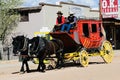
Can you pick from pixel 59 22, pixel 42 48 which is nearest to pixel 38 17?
pixel 59 22

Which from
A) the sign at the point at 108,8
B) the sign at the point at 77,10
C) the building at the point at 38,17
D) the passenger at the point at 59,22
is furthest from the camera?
the sign at the point at 77,10

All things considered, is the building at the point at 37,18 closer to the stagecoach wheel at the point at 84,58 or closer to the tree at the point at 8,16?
the tree at the point at 8,16

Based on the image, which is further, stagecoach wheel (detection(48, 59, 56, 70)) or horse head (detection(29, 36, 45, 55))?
stagecoach wheel (detection(48, 59, 56, 70))

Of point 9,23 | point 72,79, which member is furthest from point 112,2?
point 72,79

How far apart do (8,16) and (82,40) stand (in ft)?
53.7

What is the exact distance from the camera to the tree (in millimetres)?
37562

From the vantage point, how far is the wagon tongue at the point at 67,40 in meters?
21.9

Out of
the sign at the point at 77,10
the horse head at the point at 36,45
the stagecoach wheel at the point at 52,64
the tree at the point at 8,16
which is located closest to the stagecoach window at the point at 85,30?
the stagecoach wheel at the point at 52,64

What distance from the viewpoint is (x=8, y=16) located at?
3791cm

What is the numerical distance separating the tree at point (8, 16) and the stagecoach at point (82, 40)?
15.0m

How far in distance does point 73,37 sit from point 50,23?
16347mm

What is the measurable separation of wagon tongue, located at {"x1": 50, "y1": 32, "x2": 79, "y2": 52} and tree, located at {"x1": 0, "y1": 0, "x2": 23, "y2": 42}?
→ 619 inches

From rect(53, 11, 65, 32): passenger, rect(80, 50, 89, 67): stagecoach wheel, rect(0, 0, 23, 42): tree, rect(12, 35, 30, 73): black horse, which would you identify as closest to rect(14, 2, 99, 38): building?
rect(0, 0, 23, 42): tree

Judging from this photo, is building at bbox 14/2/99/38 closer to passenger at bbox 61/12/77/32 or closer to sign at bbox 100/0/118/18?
sign at bbox 100/0/118/18
